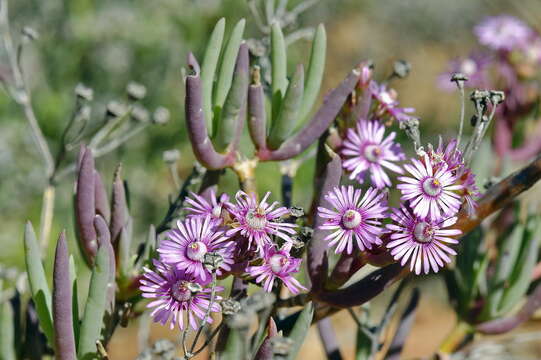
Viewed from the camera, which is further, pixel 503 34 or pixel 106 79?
pixel 106 79

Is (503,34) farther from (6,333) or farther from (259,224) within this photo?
(6,333)

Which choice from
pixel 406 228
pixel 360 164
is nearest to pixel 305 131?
pixel 360 164

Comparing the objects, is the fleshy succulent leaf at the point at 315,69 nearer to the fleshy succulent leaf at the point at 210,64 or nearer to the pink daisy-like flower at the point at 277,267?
the fleshy succulent leaf at the point at 210,64

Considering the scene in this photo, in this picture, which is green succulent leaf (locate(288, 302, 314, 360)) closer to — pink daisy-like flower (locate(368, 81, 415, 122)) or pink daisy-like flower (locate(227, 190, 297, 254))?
pink daisy-like flower (locate(227, 190, 297, 254))

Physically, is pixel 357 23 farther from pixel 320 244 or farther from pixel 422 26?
pixel 320 244

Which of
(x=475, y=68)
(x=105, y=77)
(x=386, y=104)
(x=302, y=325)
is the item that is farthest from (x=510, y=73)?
(x=105, y=77)

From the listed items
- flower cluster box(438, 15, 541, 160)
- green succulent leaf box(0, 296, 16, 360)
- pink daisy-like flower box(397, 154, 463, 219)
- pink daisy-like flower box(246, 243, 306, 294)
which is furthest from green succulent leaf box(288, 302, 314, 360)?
flower cluster box(438, 15, 541, 160)

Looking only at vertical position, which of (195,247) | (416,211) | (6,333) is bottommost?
(6,333)

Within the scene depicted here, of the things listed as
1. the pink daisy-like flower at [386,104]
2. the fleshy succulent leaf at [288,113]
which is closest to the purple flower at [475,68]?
the pink daisy-like flower at [386,104]
